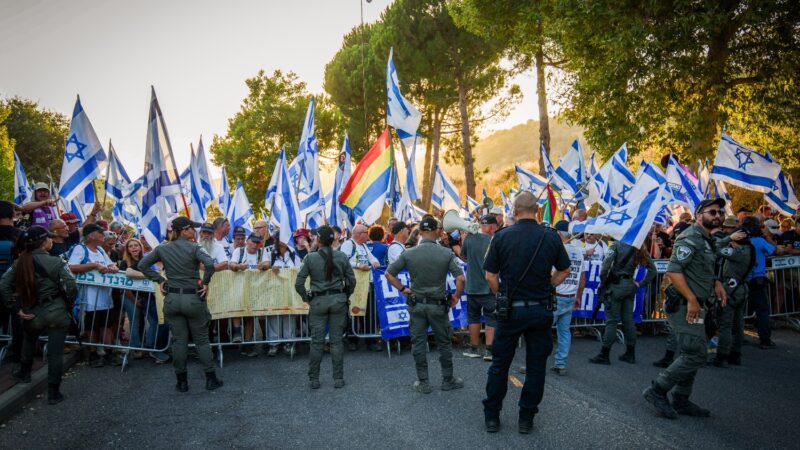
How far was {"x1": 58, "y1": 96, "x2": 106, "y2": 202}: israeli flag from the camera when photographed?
27.2 feet

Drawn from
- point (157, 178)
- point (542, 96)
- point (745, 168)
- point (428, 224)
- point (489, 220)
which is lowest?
point (428, 224)

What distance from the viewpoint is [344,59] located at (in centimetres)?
3600

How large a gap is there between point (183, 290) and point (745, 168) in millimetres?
10646

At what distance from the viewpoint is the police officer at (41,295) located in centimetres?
575

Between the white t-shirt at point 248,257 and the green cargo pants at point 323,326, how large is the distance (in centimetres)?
242

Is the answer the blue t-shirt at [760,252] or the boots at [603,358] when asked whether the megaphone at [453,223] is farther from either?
the blue t-shirt at [760,252]

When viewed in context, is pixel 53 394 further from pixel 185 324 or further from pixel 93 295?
pixel 93 295

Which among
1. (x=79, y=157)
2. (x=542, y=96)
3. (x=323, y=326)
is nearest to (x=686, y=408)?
(x=323, y=326)

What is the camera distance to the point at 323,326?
6.37 m

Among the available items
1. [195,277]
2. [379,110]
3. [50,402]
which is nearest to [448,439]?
[195,277]

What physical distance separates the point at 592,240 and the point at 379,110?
2694 centimetres

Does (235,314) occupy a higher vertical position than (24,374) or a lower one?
higher

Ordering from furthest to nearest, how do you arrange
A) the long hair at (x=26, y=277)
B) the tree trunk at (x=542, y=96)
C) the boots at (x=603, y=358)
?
1. the tree trunk at (x=542, y=96)
2. the boots at (x=603, y=358)
3. the long hair at (x=26, y=277)

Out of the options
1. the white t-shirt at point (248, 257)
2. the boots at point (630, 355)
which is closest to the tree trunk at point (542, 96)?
the boots at point (630, 355)
